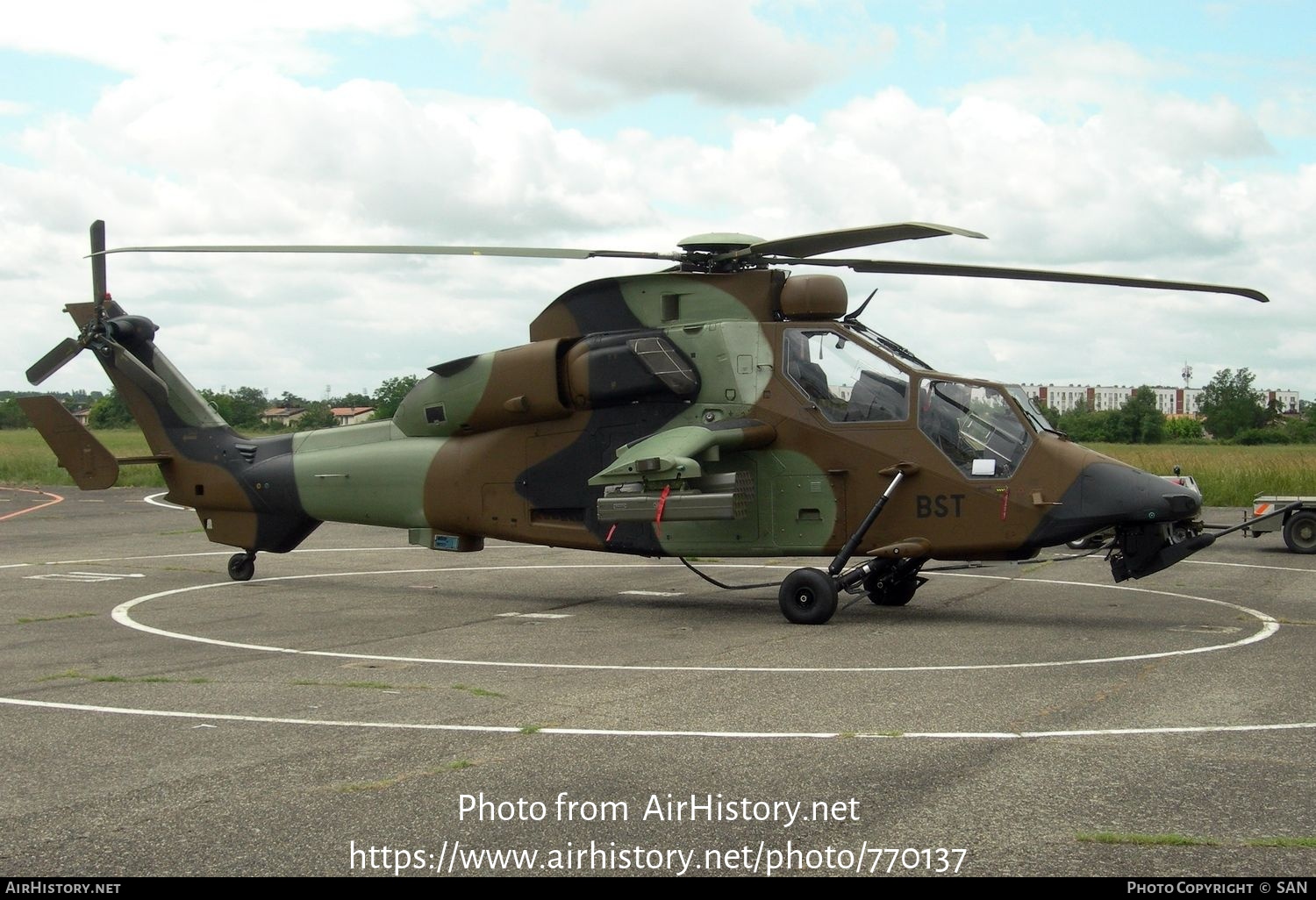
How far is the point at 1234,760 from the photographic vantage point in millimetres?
7160

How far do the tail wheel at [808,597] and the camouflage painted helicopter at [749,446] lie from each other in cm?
2

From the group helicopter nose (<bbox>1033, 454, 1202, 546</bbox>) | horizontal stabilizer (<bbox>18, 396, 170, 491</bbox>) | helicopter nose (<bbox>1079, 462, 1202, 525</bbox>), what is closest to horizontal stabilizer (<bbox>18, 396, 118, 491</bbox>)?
horizontal stabilizer (<bbox>18, 396, 170, 491</bbox>)

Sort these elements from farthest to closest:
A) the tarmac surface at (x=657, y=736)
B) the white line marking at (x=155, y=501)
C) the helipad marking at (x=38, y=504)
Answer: the white line marking at (x=155, y=501) < the helipad marking at (x=38, y=504) < the tarmac surface at (x=657, y=736)

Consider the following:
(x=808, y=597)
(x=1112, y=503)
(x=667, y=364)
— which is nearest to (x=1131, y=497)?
(x=1112, y=503)

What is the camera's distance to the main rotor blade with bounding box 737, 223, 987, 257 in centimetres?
1204

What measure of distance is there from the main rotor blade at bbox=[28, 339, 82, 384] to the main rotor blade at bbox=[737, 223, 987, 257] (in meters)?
10.2

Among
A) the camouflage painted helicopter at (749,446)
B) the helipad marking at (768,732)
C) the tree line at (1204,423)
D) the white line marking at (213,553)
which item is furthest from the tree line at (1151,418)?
the helipad marking at (768,732)

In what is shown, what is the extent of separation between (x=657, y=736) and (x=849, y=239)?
6.86 meters

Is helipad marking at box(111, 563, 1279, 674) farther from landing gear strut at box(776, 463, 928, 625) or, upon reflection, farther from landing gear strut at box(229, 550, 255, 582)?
landing gear strut at box(229, 550, 255, 582)

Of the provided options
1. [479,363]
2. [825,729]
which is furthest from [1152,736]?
[479,363]

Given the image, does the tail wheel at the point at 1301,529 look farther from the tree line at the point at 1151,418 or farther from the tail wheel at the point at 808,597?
the tree line at the point at 1151,418

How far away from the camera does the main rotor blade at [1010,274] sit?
13273 mm

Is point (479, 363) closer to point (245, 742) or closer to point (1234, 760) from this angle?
point (245, 742)

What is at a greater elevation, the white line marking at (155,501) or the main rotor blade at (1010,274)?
the main rotor blade at (1010,274)
